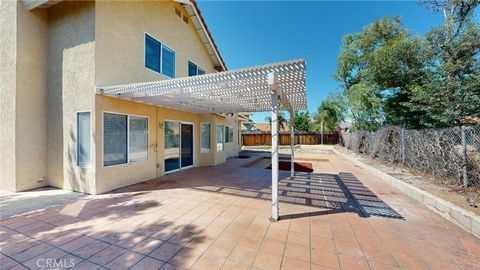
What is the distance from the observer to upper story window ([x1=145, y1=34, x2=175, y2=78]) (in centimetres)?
754

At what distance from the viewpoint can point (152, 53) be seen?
776cm

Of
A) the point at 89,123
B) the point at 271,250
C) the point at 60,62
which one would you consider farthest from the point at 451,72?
the point at 60,62

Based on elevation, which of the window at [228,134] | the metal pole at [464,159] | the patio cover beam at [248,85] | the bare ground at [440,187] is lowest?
the bare ground at [440,187]

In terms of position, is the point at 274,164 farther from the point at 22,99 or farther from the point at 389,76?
the point at 389,76

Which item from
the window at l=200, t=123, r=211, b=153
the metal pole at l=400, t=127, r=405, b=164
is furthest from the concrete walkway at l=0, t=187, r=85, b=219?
the metal pole at l=400, t=127, r=405, b=164

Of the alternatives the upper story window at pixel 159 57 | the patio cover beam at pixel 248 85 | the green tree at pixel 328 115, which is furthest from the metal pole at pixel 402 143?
the green tree at pixel 328 115

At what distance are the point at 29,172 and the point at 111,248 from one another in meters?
5.48

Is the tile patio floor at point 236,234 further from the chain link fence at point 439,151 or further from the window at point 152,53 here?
the window at point 152,53

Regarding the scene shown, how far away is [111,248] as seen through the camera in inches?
119

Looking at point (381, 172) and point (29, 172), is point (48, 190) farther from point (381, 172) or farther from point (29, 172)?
point (381, 172)

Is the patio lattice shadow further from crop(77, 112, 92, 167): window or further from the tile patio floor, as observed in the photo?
crop(77, 112, 92, 167): window

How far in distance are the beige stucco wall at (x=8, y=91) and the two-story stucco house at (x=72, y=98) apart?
30 mm

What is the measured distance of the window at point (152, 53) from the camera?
24.5 feet

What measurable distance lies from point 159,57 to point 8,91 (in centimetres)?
470
